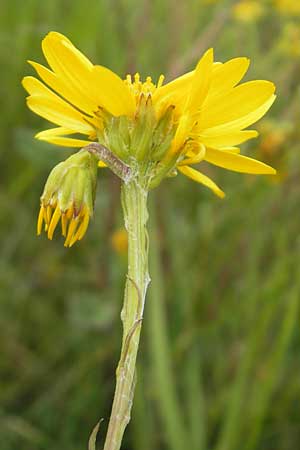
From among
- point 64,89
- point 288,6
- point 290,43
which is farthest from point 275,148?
point 64,89

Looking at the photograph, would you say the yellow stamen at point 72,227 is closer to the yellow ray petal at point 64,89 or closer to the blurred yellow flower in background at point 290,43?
the yellow ray petal at point 64,89

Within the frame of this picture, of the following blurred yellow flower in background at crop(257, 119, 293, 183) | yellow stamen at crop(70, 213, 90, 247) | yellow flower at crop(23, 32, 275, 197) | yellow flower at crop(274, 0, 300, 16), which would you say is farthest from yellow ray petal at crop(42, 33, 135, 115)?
yellow flower at crop(274, 0, 300, 16)

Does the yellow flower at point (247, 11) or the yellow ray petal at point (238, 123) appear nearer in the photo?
the yellow ray petal at point (238, 123)

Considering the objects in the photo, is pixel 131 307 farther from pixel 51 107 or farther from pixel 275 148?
pixel 275 148

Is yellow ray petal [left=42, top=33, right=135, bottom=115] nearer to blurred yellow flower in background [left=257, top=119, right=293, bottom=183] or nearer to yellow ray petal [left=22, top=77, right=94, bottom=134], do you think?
yellow ray petal [left=22, top=77, right=94, bottom=134]

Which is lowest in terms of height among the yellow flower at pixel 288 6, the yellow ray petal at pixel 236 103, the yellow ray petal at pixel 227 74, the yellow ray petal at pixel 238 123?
the yellow ray petal at pixel 238 123

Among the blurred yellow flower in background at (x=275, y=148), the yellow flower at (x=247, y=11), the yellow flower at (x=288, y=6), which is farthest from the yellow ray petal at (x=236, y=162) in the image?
the yellow flower at (x=288, y=6)

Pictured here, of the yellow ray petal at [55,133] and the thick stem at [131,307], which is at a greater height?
the yellow ray petal at [55,133]
